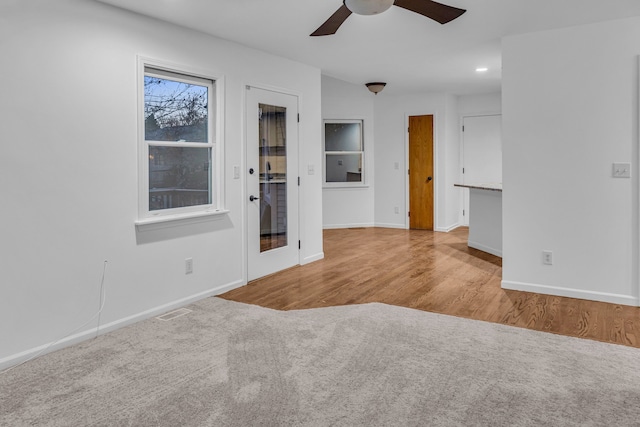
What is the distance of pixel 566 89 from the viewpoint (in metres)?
3.70

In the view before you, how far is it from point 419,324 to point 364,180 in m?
5.21

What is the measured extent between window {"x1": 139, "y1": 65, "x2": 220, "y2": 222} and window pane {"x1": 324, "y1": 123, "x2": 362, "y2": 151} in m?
4.15

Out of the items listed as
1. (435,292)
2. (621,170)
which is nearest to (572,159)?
(621,170)

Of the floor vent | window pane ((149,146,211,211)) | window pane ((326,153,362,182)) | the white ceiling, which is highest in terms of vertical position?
the white ceiling

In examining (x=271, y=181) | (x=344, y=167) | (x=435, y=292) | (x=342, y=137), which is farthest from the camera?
(x=344, y=167)

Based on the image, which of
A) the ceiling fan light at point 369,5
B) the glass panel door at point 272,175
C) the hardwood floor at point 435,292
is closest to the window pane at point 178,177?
the glass panel door at point 272,175

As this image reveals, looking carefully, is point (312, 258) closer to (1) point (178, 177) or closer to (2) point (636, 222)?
(1) point (178, 177)

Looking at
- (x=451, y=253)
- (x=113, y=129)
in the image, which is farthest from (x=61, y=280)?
(x=451, y=253)

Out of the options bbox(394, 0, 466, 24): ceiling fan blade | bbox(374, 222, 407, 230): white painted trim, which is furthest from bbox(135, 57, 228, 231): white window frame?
bbox(374, 222, 407, 230): white painted trim

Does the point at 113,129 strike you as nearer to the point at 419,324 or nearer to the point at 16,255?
the point at 16,255

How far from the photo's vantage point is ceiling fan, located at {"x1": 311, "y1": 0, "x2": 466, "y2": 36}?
2383mm

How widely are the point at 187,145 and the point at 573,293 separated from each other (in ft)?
11.6

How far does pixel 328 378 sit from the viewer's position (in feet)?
7.73

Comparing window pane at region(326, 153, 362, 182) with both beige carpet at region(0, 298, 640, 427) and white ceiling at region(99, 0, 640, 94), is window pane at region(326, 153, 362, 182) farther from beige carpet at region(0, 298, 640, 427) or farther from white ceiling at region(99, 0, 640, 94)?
beige carpet at region(0, 298, 640, 427)
